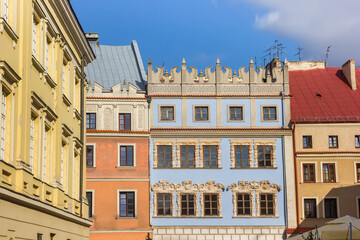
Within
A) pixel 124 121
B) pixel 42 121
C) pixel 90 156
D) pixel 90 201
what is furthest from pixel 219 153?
pixel 42 121

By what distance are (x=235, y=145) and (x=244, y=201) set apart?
12.6 feet

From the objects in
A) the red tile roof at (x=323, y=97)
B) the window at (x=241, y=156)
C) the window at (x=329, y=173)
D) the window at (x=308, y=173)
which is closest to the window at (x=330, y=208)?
the window at (x=329, y=173)

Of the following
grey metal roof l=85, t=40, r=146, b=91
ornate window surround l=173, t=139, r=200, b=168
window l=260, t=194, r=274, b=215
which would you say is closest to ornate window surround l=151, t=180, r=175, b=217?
ornate window surround l=173, t=139, r=200, b=168

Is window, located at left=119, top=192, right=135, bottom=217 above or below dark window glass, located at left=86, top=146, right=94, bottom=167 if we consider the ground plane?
below

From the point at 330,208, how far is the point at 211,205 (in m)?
Result: 8.11

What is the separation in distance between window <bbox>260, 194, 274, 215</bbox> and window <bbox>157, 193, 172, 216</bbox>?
621 cm

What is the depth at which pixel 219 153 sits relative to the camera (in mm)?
45281

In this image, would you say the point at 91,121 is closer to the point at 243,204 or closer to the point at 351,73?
the point at 243,204

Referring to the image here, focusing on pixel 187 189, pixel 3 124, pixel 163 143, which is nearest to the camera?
pixel 3 124

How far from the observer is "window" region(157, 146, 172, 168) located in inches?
1767

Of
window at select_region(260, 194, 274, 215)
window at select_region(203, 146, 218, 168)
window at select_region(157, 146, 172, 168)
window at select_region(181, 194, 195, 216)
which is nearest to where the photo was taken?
window at select_region(181, 194, 195, 216)

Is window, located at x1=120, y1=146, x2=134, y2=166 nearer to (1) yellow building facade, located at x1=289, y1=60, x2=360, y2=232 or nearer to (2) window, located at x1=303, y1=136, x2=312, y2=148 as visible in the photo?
(1) yellow building facade, located at x1=289, y1=60, x2=360, y2=232

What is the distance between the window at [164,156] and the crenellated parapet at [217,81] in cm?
377

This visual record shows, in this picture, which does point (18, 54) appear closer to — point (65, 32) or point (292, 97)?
point (65, 32)
